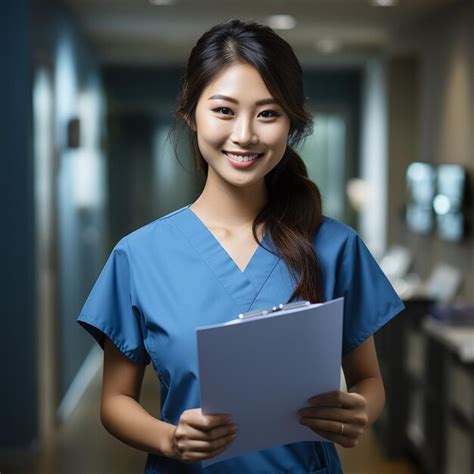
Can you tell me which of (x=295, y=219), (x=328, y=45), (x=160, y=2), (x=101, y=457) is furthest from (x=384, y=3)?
(x=295, y=219)

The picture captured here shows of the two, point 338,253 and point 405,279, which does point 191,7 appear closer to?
point 405,279

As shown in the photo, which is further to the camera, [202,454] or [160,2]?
[160,2]

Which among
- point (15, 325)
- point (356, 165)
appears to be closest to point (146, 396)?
point (15, 325)

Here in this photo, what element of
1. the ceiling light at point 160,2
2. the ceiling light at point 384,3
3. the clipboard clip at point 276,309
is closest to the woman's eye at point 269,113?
the clipboard clip at point 276,309

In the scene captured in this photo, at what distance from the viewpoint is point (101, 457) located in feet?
13.6

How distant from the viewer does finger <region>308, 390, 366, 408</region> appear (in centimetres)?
116

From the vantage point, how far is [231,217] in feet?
4.35

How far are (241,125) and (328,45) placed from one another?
6482 millimetres

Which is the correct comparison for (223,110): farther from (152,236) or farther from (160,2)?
(160,2)

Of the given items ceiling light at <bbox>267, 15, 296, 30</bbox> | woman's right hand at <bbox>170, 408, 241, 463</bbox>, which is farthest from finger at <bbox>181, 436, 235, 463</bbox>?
ceiling light at <bbox>267, 15, 296, 30</bbox>

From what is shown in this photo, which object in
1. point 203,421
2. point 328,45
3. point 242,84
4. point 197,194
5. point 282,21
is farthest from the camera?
point 328,45

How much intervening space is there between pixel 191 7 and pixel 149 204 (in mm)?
3985

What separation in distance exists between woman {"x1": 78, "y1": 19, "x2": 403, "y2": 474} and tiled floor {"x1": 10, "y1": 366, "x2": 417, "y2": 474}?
2697 mm

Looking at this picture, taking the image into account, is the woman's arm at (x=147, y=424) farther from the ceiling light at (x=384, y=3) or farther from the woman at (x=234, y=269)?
the ceiling light at (x=384, y=3)
